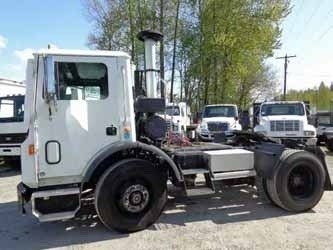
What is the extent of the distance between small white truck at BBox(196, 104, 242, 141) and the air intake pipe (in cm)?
1064

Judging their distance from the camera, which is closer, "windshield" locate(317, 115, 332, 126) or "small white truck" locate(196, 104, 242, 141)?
"small white truck" locate(196, 104, 242, 141)

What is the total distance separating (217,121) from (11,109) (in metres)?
9.30

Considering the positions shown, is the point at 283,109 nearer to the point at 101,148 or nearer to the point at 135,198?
the point at 135,198

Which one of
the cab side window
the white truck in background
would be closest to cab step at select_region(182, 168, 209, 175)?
the cab side window

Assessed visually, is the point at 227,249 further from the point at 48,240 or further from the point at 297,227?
the point at 48,240

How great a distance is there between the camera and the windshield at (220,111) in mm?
18641

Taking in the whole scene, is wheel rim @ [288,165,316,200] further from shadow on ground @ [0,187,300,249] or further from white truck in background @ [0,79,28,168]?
white truck in background @ [0,79,28,168]

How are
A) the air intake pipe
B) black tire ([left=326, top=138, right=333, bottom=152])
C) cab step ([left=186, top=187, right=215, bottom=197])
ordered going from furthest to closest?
black tire ([left=326, top=138, right=333, bottom=152]) < the air intake pipe < cab step ([left=186, top=187, right=215, bottom=197])

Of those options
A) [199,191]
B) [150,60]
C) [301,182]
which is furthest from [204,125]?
[199,191]

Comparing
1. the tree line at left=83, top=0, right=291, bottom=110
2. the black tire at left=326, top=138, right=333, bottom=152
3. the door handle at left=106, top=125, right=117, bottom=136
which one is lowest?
the black tire at left=326, top=138, right=333, bottom=152

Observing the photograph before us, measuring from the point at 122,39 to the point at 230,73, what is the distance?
26.7ft

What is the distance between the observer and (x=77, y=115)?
215 inches

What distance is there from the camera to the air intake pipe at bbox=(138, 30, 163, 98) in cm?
643

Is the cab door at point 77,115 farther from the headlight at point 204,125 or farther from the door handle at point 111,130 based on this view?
the headlight at point 204,125
